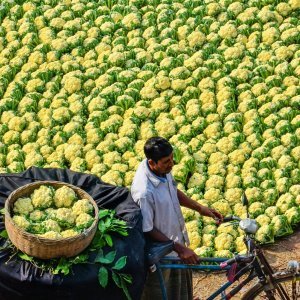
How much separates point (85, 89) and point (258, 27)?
7.51 feet

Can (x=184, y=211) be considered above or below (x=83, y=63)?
below

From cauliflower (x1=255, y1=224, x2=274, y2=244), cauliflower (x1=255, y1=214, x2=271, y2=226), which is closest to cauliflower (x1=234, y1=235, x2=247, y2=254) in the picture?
cauliflower (x1=255, y1=224, x2=274, y2=244)

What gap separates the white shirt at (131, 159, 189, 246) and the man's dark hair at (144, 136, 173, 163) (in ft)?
0.54

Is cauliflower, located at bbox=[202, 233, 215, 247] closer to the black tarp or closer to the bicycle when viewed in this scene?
the bicycle

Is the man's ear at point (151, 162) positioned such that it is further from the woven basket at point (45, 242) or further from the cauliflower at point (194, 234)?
the cauliflower at point (194, 234)

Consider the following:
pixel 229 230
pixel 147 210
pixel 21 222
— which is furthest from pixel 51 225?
pixel 229 230

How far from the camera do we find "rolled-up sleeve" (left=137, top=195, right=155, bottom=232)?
5.84 metres

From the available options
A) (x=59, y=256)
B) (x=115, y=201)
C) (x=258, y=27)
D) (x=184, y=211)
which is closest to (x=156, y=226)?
(x=115, y=201)

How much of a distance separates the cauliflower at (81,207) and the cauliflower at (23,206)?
314 millimetres

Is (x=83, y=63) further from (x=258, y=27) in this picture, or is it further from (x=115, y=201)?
(x=115, y=201)

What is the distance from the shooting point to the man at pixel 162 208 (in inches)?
229

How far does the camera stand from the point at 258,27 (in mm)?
9680

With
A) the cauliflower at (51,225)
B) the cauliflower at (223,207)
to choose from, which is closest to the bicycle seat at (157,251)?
the cauliflower at (51,225)

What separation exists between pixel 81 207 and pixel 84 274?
524 millimetres
